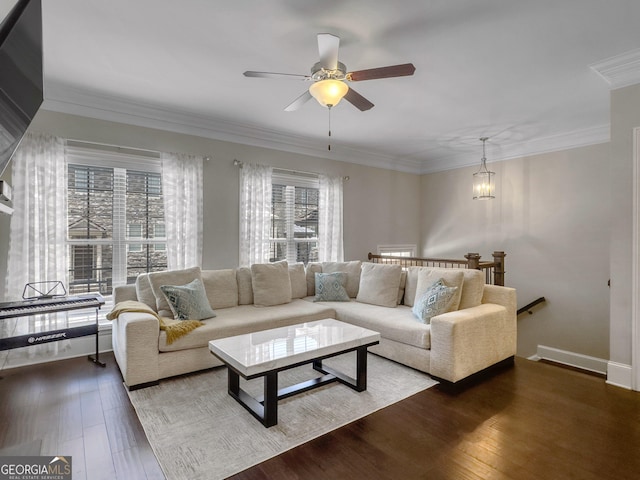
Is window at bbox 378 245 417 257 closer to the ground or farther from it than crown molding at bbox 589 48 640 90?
closer to the ground

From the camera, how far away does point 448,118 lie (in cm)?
419

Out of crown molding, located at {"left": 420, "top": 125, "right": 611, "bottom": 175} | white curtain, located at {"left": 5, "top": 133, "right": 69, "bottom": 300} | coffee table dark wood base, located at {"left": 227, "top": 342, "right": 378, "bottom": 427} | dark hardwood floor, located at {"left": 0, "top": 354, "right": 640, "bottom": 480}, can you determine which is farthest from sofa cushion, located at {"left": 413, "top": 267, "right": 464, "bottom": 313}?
white curtain, located at {"left": 5, "top": 133, "right": 69, "bottom": 300}

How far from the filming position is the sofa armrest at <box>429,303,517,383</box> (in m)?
2.84

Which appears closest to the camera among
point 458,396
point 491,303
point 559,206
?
point 458,396

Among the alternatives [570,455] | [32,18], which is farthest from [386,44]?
[570,455]

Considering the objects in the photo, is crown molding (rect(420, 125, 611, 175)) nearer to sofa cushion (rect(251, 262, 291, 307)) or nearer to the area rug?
sofa cushion (rect(251, 262, 291, 307))

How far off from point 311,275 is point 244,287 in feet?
3.47

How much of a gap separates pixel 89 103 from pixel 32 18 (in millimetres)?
3191

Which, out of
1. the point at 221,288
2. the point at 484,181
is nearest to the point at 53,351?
the point at 221,288

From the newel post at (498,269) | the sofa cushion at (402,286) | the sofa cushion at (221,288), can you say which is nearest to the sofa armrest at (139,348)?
the sofa cushion at (221,288)

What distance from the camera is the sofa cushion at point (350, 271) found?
15.5 feet

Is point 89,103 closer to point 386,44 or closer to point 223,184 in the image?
point 223,184

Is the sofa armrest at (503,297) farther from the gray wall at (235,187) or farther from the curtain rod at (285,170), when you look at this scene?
the curtain rod at (285,170)

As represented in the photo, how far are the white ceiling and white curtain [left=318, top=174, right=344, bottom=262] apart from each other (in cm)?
103
